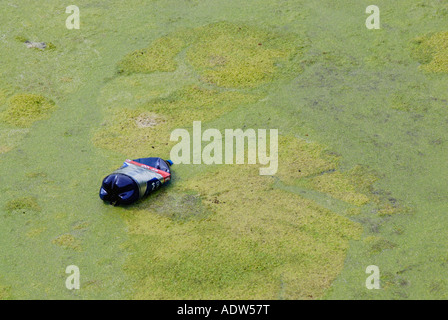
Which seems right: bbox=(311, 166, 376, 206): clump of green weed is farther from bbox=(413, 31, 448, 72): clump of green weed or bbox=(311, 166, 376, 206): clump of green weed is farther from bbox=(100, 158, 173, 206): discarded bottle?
bbox=(413, 31, 448, 72): clump of green weed

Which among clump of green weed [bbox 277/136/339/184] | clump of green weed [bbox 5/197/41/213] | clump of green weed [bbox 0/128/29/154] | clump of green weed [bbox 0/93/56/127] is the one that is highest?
clump of green weed [bbox 0/93/56/127]

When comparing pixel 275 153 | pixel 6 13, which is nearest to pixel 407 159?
pixel 275 153

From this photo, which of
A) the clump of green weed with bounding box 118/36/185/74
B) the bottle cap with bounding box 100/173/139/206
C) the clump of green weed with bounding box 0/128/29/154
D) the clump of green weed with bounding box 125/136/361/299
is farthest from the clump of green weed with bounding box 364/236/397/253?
the clump of green weed with bounding box 0/128/29/154


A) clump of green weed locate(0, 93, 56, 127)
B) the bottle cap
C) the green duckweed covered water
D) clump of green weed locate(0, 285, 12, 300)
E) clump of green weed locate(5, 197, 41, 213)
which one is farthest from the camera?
clump of green weed locate(0, 93, 56, 127)

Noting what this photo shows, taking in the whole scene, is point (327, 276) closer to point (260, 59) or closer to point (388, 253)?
point (388, 253)

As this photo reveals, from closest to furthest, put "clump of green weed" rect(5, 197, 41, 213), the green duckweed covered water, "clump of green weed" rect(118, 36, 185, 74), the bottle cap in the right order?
the green duckweed covered water → the bottle cap → "clump of green weed" rect(5, 197, 41, 213) → "clump of green weed" rect(118, 36, 185, 74)

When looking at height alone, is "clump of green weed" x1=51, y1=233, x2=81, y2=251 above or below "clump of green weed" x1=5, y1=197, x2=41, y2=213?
below
